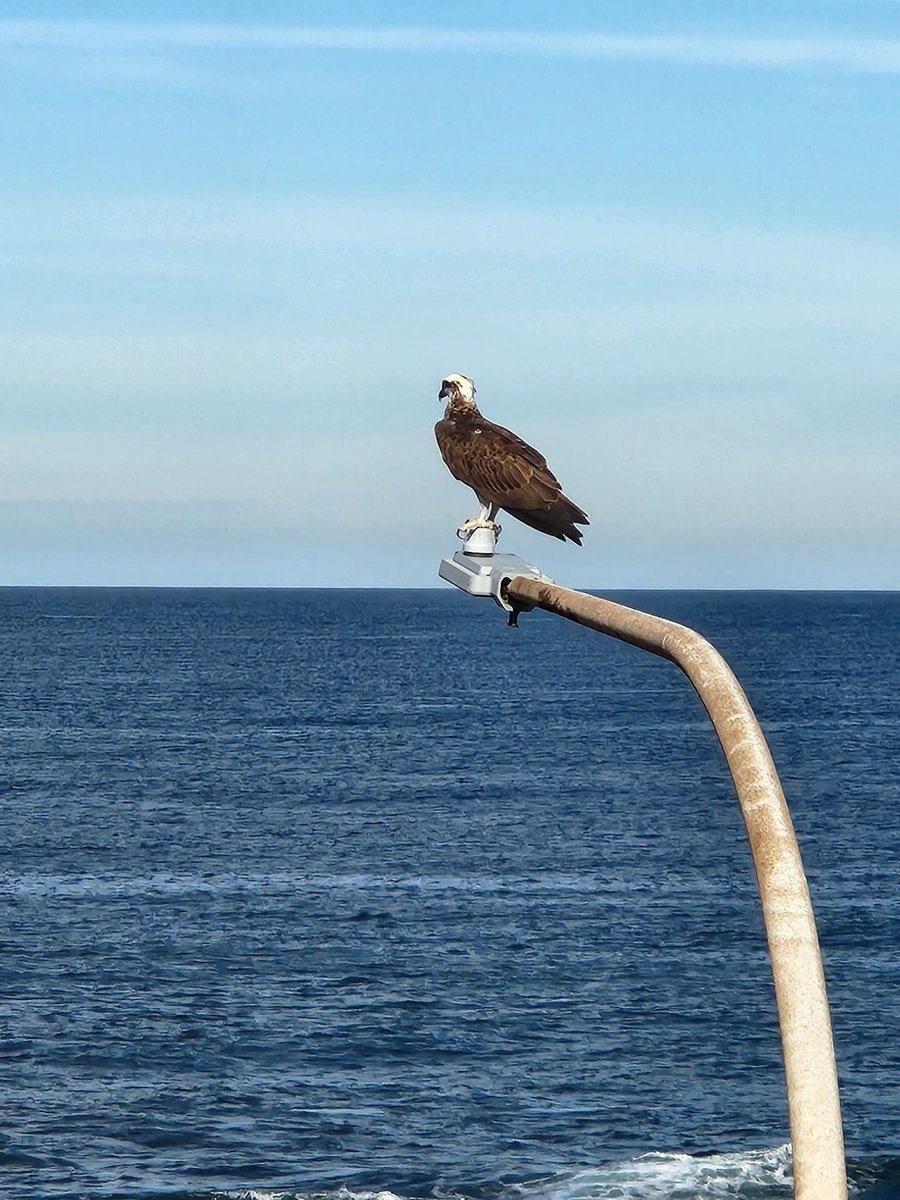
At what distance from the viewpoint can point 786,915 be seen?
4.88m

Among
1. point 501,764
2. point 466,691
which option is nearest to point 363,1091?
point 501,764

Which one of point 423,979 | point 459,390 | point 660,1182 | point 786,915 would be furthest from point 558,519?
point 423,979

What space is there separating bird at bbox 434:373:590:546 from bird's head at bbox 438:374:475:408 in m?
0.01

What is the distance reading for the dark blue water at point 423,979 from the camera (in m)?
40.9

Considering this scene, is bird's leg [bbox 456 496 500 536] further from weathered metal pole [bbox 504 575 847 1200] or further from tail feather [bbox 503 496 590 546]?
weathered metal pole [bbox 504 575 847 1200]

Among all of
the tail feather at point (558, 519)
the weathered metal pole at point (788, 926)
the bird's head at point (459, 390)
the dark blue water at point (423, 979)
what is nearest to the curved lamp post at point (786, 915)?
the weathered metal pole at point (788, 926)

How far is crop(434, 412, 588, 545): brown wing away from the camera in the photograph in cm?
1051

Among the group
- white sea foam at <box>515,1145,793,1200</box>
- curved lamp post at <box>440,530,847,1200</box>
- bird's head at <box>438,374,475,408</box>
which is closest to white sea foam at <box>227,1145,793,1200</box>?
white sea foam at <box>515,1145,793,1200</box>

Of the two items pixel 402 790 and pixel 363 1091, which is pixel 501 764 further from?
pixel 363 1091

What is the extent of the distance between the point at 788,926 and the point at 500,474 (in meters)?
6.48

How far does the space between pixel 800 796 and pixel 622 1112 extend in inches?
2284

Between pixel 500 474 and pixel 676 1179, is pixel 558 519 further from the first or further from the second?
pixel 676 1179

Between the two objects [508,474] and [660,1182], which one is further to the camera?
[660,1182]

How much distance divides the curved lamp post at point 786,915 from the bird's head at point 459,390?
723 centimetres
